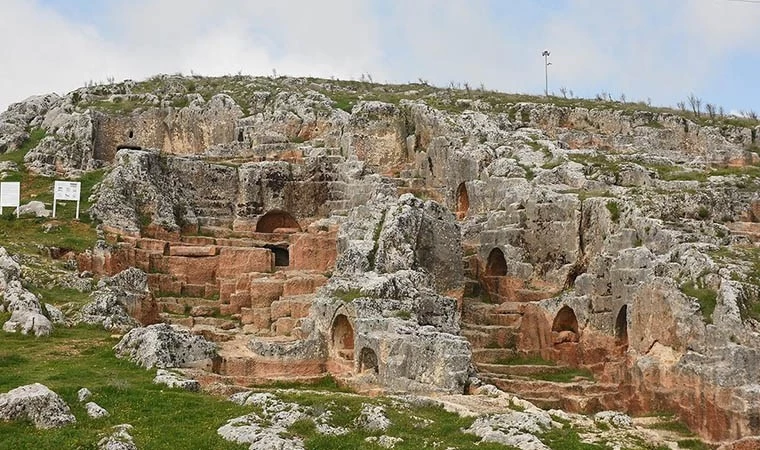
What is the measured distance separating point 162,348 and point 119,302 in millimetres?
6658

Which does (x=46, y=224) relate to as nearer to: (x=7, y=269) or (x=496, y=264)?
(x=7, y=269)

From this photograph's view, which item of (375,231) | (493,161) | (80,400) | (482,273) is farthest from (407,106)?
(80,400)

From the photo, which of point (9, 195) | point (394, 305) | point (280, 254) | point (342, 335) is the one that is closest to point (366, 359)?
point (394, 305)

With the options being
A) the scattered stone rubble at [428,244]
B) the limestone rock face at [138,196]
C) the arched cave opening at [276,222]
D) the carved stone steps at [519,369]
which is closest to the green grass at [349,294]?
the scattered stone rubble at [428,244]

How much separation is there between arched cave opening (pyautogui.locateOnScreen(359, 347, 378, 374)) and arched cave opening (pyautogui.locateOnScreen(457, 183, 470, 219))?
19.8 metres

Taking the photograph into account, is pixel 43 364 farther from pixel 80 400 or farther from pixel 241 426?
pixel 241 426

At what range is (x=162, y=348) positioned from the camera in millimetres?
22109

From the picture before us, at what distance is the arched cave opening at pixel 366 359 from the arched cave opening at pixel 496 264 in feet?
46.2

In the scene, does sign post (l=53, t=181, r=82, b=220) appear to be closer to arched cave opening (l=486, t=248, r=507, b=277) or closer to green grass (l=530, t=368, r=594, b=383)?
arched cave opening (l=486, t=248, r=507, b=277)

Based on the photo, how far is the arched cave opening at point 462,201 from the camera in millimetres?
44000

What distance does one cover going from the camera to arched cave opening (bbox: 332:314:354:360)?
2670 centimetres

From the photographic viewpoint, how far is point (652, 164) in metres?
39.6

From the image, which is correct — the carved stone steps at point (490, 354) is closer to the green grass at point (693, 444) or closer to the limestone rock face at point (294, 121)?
the green grass at point (693, 444)

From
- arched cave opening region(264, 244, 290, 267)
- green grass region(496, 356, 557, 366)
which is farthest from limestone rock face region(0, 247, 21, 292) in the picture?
green grass region(496, 356, 557, 366)
